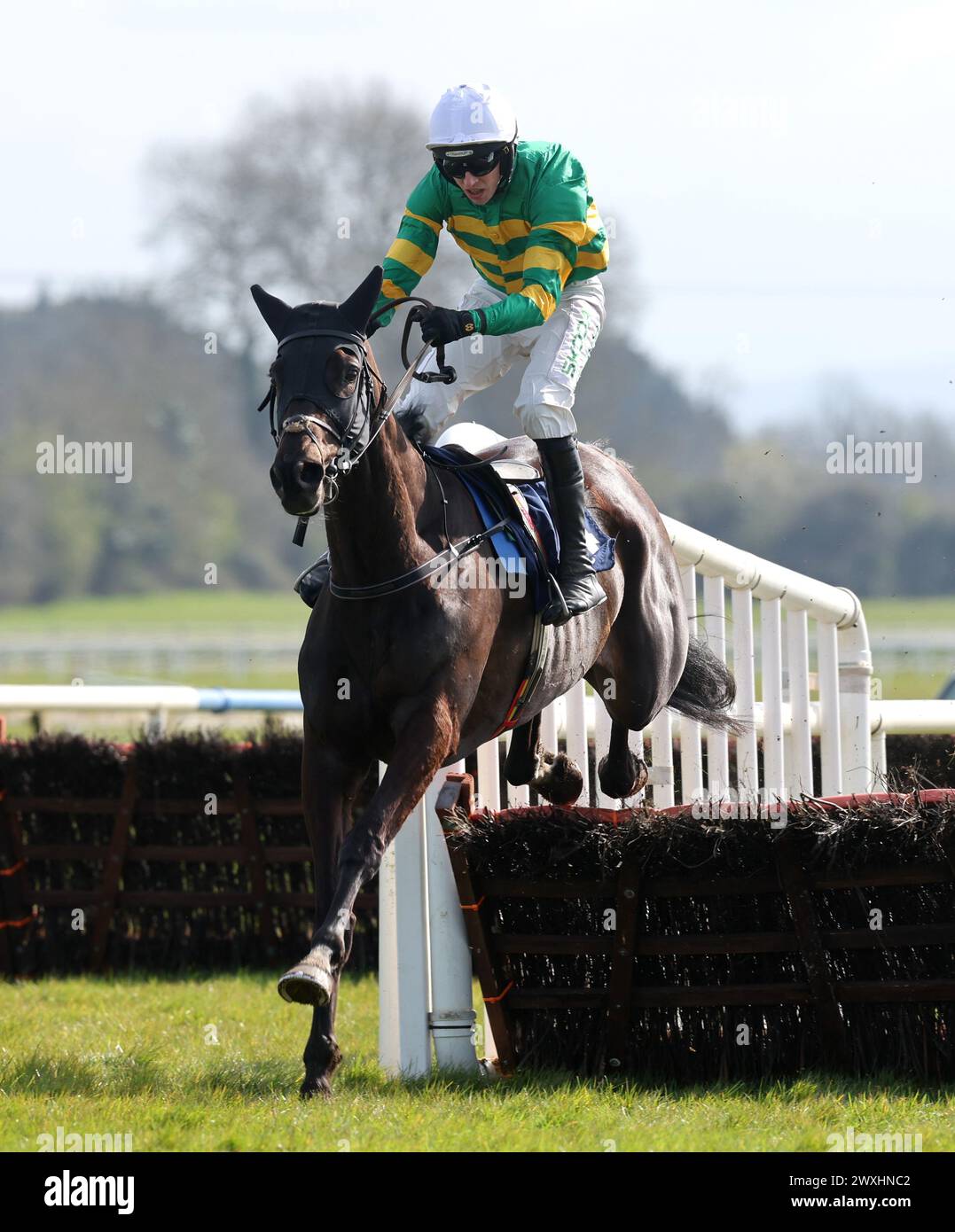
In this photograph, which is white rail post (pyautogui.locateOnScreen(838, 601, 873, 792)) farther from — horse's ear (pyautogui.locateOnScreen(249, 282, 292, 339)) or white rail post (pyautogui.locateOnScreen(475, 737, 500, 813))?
horse's ear (pyautogui.locateOnScreen(249, 282, 292, 339))

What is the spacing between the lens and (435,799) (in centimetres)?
543

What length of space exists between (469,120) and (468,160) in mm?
121

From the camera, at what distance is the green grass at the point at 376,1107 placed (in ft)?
13.0

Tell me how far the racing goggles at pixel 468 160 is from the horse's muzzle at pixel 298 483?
4.40ft

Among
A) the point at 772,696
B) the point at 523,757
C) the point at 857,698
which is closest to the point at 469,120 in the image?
the point at 523,757

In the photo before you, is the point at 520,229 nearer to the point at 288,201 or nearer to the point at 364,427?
the point at 364,427

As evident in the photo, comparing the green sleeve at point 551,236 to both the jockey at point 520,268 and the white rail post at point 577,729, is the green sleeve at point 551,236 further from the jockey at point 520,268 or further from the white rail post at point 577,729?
the white rail post at point 577,729

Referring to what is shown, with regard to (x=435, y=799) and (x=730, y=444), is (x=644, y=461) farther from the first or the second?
(x=435, y=799)

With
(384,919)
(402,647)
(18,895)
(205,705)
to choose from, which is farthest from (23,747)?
(402,647)

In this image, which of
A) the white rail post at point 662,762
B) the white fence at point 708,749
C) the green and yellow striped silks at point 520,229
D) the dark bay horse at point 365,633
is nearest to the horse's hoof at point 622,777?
the white fence at point 708,749

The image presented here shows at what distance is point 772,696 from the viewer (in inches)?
264

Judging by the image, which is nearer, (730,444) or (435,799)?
(435,799)

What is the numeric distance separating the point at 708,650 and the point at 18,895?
12.7 feet

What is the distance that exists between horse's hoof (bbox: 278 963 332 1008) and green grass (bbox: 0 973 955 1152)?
0.31m
